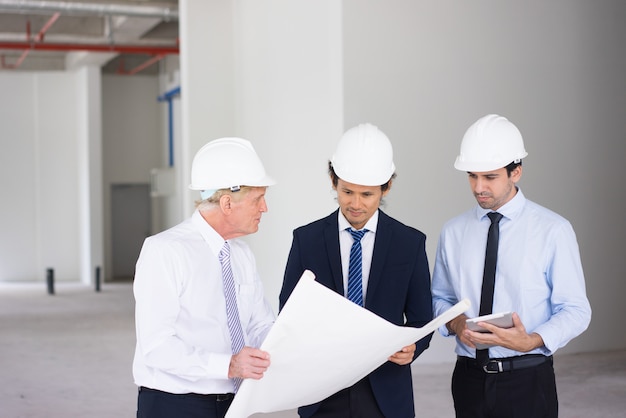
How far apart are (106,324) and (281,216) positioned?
12.3 feet

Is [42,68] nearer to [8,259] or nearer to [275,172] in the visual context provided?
[8,259]

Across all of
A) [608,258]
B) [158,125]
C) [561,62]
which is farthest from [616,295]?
[158,125]

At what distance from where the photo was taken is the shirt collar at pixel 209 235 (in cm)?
244

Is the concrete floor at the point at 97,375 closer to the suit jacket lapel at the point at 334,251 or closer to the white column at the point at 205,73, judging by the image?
the white column at the point at 205,73

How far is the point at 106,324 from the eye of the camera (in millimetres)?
10828

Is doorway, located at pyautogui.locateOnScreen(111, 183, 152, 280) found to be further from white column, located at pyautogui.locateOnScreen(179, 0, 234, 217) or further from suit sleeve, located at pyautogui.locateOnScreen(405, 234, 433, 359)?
suit sleeve, located at pyautogui.locateOnScreen(405, 234, 433, 359)

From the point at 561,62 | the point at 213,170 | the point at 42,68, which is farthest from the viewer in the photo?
the point at 42,68

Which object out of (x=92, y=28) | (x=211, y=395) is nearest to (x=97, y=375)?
(x=211, y=395)

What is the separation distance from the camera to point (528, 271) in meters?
2.72

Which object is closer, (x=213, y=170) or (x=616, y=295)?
(x=213, y=170)

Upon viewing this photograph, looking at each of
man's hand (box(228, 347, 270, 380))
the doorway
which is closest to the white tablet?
man's hand (box(228, 347, 270, 380))

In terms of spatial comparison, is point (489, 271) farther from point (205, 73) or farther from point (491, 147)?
point (205, 73)

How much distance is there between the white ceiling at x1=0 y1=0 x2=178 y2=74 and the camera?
38.3ft

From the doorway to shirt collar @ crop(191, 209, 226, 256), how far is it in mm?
16024
